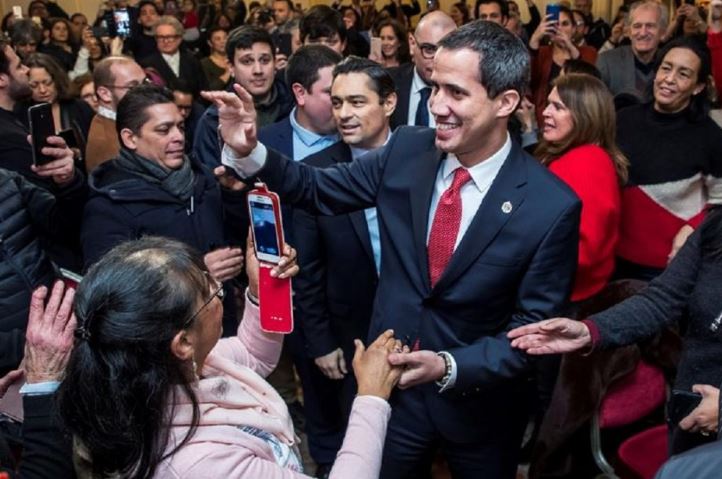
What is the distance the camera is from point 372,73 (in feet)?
9.21

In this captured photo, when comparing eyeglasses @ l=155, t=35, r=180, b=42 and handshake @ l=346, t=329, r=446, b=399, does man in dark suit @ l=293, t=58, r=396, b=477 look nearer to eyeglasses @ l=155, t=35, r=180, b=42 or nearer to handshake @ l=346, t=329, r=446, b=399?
handshake @ l=346, t=329, r=446, b=399

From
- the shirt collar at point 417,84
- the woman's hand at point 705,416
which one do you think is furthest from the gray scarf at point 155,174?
the woman's hand at point 705,416

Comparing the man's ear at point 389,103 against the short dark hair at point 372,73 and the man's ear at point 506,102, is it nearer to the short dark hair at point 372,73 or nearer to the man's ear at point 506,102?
the short dark hair at point 372,73

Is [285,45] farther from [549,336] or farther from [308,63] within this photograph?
[549,336]

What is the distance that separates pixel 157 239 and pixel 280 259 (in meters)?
0.40

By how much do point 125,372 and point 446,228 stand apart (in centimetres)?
93

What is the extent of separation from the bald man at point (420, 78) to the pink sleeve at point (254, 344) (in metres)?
2.02

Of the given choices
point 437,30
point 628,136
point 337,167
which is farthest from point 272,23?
point 337,167

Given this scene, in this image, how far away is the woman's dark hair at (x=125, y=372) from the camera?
1.32m

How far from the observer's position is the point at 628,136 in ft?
10.6

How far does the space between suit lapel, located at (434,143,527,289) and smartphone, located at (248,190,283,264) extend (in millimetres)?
412

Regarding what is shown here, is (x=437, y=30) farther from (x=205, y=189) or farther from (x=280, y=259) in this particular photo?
(x=280, y=259)

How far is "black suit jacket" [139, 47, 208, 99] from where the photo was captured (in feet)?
16.8

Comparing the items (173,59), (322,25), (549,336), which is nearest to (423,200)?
(549,336)
